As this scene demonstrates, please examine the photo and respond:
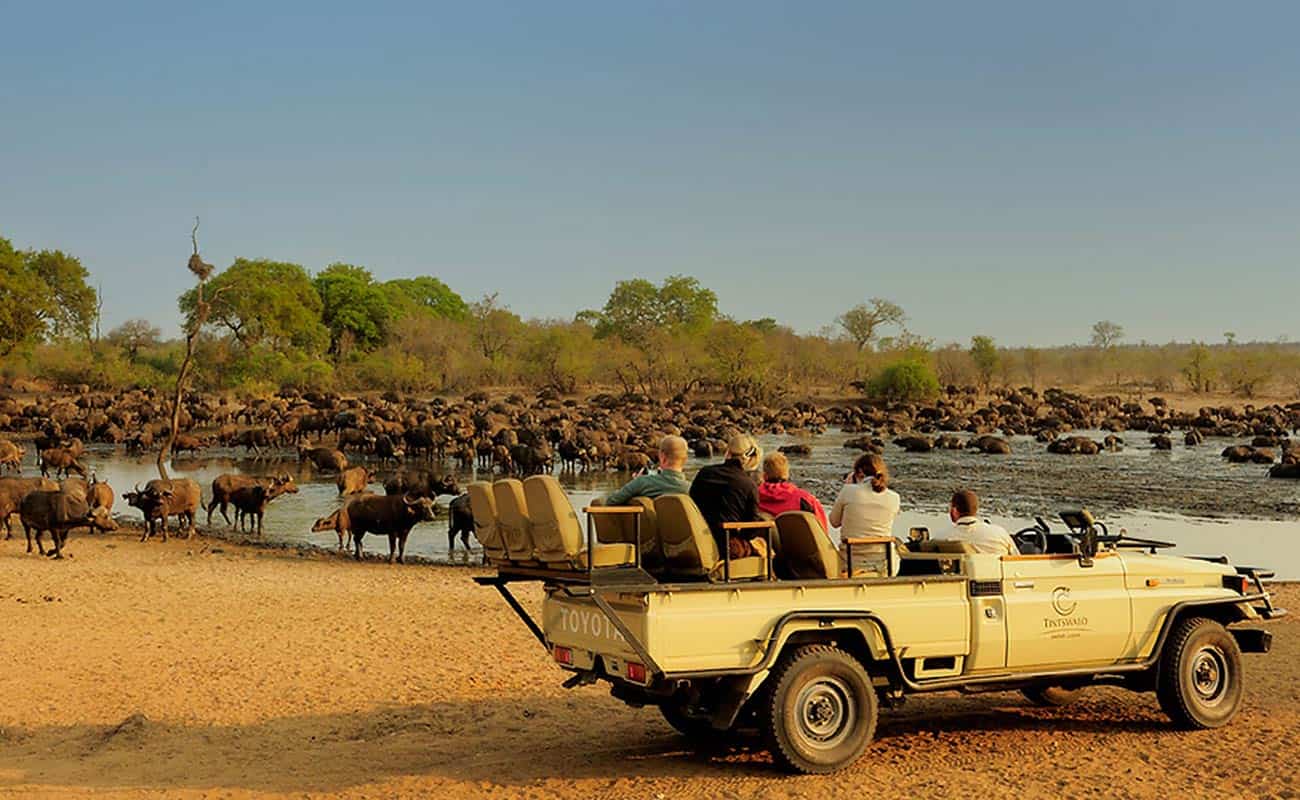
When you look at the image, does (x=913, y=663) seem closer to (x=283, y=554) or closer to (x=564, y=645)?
(x=564, y=645)

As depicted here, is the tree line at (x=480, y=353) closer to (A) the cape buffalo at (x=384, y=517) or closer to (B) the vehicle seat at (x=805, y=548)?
(A) the cape buffalo at (x=384, y=517)

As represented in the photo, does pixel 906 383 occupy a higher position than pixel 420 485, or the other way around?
pixel 906 383

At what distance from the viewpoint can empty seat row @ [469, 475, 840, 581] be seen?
26.0ft

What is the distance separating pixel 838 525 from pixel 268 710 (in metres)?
5.34

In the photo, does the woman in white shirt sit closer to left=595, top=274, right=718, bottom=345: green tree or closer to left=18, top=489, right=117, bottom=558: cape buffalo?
left=18, top=489, right=117, bottom=558: cape buffalo

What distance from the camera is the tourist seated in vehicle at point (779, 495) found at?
8.88 metres

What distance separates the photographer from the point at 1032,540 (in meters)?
9.66

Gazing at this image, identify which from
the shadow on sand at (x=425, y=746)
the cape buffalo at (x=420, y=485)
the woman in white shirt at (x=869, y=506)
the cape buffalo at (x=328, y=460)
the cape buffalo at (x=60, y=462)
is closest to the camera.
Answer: the shadow on sand at (x=425, y=746)

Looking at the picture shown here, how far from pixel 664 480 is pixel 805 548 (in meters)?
1.09

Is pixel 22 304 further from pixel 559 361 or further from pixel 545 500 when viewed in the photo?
pixel 545 500

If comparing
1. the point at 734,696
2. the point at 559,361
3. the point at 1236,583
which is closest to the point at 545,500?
the point at 734,696

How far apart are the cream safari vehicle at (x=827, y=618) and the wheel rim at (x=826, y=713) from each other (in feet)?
0.04

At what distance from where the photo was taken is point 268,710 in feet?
35.0

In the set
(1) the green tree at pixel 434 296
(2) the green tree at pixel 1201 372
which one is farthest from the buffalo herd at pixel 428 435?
(1) the green tree at pixel 434 296
